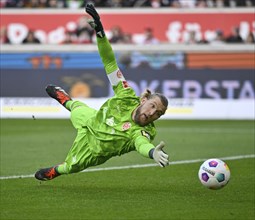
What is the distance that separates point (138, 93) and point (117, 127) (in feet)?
42.1

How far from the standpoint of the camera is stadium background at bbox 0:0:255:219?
977cm

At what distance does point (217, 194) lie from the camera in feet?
34.1

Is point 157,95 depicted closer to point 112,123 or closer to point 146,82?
point 112,123

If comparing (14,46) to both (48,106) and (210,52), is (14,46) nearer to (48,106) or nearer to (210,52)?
(48,106)

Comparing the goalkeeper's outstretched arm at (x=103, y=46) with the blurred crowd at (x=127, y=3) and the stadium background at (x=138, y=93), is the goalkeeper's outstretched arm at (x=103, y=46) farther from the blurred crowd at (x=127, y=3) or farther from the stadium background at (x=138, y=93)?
the blurred crowd at (x=127, y=3)

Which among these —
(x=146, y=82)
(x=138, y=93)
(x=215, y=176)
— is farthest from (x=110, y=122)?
(x=146, y=82)

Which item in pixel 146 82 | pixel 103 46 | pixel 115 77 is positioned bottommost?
pixel 146 82

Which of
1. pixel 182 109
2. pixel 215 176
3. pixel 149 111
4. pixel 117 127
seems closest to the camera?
pixel 149 111

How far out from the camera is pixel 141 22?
91.8 feet

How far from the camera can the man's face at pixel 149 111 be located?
967 centimetres

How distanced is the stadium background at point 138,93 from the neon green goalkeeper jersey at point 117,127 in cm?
62

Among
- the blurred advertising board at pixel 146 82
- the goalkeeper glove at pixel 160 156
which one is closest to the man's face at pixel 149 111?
the goalkeeper glove at pixel 160 156

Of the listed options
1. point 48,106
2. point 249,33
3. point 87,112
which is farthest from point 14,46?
point 87,112

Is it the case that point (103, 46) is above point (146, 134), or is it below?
above
